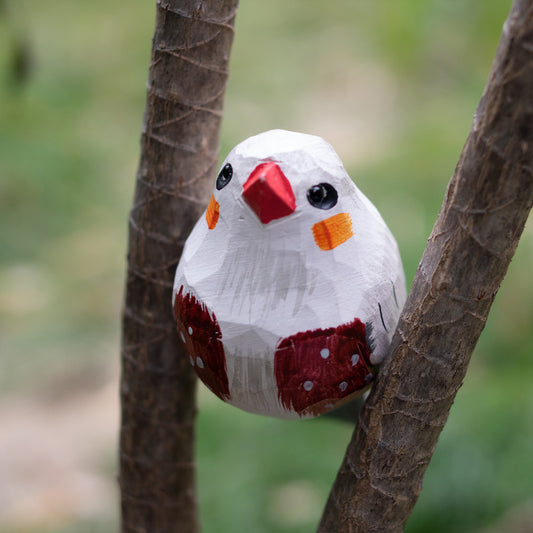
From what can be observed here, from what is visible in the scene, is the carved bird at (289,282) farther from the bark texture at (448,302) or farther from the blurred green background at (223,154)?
the blurred green background at (223,154)

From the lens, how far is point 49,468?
2340mm

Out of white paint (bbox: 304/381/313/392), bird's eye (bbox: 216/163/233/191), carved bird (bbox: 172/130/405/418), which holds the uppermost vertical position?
bird's eye (bbox: 216/163/233/191)

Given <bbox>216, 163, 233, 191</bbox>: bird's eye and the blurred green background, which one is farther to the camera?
the blurred green background

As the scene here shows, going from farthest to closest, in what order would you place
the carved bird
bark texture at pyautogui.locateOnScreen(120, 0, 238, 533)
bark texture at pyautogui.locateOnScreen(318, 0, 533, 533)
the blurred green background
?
the blurred green background, bark texture at pyautogui.locateOnScreen(120, 0, 238, 533), the carved bird, bark texture at pyautogui.locateOnScreen(318, 0, 533, 533)

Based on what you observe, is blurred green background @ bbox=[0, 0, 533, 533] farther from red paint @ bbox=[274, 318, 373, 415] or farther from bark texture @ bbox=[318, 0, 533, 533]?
red paint @ bbox=[274, 318, 373, 415]

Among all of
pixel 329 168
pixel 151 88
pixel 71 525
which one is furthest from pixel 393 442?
pixel 71 525

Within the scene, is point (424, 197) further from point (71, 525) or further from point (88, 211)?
point (71, 525)

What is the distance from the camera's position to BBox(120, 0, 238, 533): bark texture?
3.38ft

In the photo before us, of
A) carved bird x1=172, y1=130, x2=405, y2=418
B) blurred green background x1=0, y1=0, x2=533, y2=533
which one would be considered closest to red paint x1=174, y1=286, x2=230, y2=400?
carved bird x1=172, y1=130, x2=405, y2=418

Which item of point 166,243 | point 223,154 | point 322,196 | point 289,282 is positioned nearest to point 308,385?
point 289,282

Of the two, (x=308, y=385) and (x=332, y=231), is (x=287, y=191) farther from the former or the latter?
(x=308, y=385)

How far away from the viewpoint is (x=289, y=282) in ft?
2.80

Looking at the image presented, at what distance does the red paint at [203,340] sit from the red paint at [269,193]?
16 cm

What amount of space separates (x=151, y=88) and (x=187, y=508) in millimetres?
762
